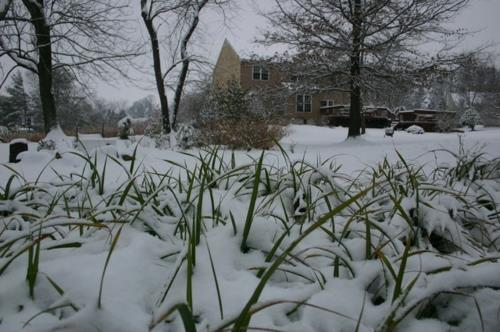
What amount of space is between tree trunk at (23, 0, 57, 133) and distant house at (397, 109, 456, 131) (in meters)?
27.7

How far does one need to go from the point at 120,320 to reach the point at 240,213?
69 cm

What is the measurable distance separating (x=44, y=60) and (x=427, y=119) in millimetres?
30559

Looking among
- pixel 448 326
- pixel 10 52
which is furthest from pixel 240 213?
pixel 10 52

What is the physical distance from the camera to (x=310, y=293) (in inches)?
23.3

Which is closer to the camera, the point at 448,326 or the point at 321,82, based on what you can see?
the point at 448,326

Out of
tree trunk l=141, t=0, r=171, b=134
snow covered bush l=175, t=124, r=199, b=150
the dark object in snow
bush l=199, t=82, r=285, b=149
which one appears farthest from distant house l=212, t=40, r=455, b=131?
the dark object in snow

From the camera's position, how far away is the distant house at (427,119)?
25.8m

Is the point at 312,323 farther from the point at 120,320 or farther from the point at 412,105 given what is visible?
the point at 412,105

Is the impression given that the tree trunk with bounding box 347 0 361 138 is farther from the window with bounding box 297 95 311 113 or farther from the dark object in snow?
the window with bounding box 297 95 311 113

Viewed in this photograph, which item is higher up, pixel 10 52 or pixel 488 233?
pixel 10 52

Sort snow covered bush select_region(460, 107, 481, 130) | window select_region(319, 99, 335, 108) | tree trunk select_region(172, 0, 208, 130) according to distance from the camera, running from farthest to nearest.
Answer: snow covered bush select_region(460, 107, 481, 130) < window select_region(319, 99, 335, 108) < tree trunk select_region(172, 0, 208, 130)

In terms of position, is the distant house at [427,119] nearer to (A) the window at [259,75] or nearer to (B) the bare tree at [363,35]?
(A) the window at [259,75]

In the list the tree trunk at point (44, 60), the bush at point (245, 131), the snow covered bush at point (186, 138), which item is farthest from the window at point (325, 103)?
the tree trunk at point (44, 60)

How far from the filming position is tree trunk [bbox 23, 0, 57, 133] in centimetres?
990
